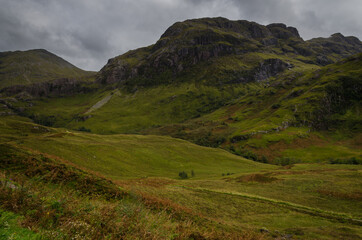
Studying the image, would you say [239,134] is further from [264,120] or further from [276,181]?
[276,181]

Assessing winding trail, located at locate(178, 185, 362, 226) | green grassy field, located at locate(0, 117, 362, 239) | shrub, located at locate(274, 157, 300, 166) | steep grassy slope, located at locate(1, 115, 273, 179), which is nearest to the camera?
green grassy field, located at locate(0, 117, 362, 239)

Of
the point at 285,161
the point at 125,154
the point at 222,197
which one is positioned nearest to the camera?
the point at 222,197

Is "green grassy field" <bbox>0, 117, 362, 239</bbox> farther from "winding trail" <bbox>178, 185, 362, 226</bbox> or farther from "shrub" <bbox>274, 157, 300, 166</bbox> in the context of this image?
"shrub" <bbox>274, 157, 300, 166</bbox>

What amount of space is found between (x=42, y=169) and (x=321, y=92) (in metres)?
234

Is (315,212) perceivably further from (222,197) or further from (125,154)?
(125,154)

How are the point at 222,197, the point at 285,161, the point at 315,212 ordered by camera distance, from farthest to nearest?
the point at 285,161 < the point at 222,197 < the point at 315,212

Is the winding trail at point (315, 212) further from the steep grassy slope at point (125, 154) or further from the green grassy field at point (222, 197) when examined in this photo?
the steep grassy slope at point (125, 154)

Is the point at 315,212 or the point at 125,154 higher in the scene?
the point at 315,212

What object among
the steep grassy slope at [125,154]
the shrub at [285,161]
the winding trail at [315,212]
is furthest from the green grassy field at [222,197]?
the shrub at [285,161]

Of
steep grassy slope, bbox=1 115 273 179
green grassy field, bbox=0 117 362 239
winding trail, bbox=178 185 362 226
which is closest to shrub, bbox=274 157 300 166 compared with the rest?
steep grassy slope, bbox=1 115 273 179

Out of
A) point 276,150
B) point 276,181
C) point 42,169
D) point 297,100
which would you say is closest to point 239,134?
point 276,150

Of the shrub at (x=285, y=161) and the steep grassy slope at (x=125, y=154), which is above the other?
the steep grassy slope at (x=125, y=154)

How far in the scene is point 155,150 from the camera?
9031 centimetres

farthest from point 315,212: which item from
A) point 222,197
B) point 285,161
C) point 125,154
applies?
point 285,161
